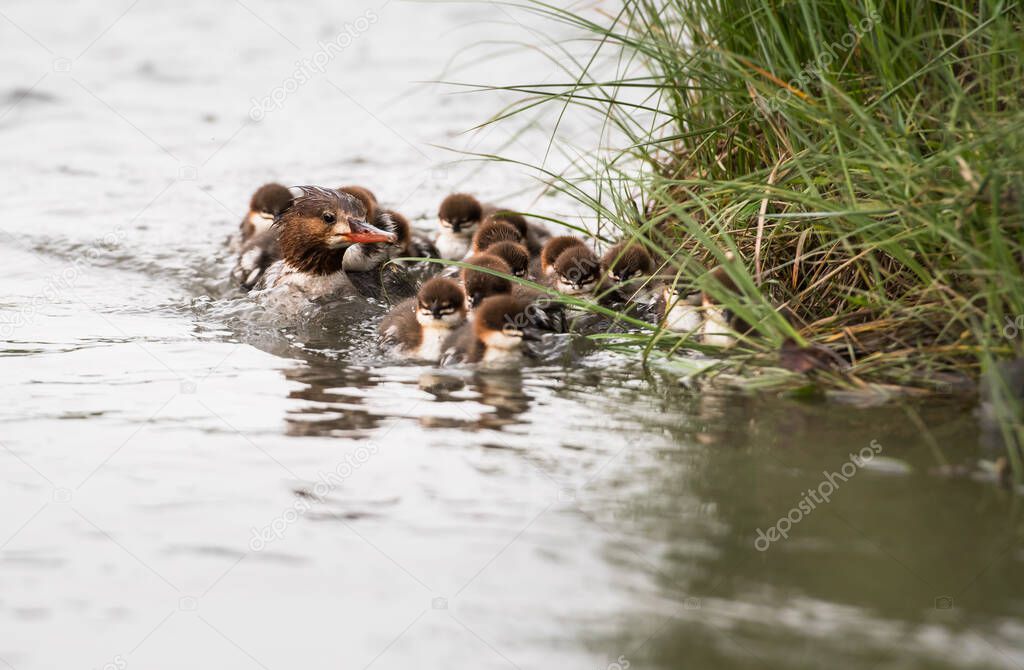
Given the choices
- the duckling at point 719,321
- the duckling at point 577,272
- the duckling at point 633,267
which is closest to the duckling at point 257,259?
the duckling at point 577,272

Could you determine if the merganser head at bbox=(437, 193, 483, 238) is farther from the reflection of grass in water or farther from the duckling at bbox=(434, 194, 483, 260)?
the reflection of grass in water

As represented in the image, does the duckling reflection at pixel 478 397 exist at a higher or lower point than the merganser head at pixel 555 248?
lower

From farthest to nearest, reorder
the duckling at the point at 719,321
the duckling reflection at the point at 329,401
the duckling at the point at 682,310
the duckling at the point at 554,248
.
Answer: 1. the duckling at the point at 554,248
2. the duckling at the point at 682,310
3. the duckling at the point at 719,321
4. the duckling reflection at the point at 329,401

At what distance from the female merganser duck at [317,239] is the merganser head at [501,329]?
1.40 m

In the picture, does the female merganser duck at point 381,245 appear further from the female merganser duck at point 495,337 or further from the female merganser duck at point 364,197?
the female merganser duck at point 495,337

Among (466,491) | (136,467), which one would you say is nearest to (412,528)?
(466,491)

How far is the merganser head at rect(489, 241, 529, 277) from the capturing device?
5.71 m

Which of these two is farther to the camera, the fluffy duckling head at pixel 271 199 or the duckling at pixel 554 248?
the fluffy duckling head at pixel 271 199

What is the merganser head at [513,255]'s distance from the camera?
5715 millimetres

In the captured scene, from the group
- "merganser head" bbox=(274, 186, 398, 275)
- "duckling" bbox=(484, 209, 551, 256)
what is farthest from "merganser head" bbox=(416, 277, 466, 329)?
"duckling" bbox=(484, 209, 551, 256)

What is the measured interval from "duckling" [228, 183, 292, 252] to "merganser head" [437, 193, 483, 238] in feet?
2.66

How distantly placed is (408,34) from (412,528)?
8.12 metres

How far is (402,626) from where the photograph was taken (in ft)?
9.04

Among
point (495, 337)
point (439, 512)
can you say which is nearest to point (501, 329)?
point (495, 337)
